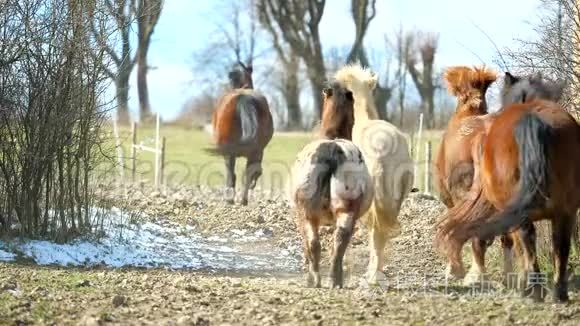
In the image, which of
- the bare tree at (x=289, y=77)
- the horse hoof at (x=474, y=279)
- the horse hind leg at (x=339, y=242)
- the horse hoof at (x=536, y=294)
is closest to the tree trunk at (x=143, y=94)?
the bare tree at (x=289, y=77)

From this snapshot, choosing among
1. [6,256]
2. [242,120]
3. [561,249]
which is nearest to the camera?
[561,249]

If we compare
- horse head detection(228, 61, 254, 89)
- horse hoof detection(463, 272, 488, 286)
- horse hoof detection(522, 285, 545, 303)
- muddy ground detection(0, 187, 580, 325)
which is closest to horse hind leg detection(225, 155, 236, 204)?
horse head detection(228, 61, 254, 89)

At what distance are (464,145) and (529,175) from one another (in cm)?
224

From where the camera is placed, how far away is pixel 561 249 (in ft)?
25.4

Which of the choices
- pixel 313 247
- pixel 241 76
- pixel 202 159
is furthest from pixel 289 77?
pixel 313 247

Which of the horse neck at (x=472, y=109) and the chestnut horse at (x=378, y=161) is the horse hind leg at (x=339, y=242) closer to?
the chestnut horse at (x=378, y=161)

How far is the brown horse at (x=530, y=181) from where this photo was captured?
747 cm

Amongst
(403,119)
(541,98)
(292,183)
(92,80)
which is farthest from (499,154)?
(403,119)

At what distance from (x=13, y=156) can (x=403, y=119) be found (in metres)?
26.6

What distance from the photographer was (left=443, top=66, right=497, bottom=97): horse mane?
10.7m

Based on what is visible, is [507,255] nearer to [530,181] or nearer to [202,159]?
[530,181]

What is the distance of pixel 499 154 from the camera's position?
780cm

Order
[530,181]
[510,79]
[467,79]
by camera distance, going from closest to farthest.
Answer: [530,181] → [510,79] → [467,79]

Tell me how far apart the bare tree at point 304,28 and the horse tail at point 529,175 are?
30817mm
